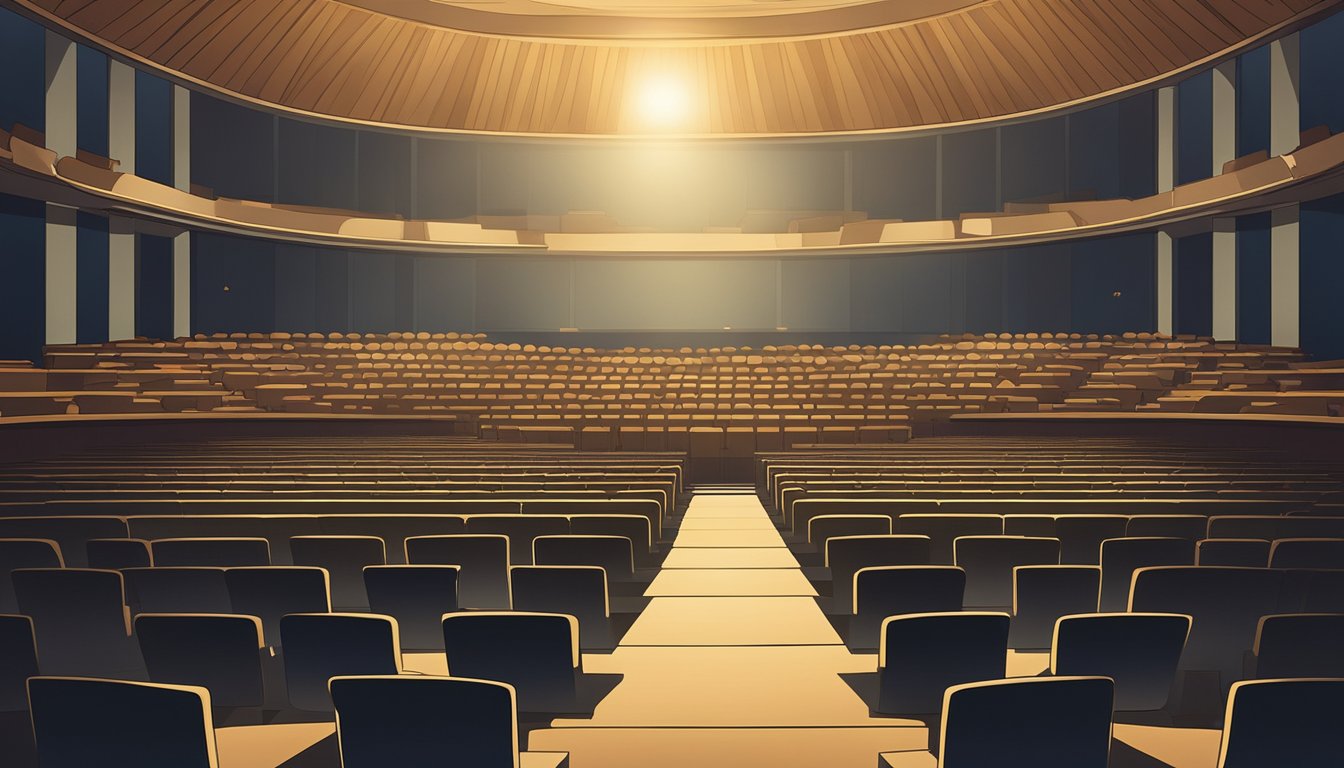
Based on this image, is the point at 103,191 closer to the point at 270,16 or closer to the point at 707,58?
the point at 270,16

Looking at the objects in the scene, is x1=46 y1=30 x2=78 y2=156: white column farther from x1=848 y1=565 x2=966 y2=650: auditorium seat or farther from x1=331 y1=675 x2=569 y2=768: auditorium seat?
x1=331 y1=675 x2=569 y2=768: auditorium seat

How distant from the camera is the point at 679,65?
24.9 metres

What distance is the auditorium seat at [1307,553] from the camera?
4.05 metres

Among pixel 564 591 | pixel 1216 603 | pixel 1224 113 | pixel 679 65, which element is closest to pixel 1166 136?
pixel 1224 113

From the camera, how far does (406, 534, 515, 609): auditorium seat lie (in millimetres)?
4207

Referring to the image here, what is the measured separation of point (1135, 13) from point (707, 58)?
9699 mm

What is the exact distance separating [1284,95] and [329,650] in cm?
2122

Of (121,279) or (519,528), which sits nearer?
(519,528)

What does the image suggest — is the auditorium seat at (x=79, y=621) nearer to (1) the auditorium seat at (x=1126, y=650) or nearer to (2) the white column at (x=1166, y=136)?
(1) the auditorium seat at (x=1126, y=650)

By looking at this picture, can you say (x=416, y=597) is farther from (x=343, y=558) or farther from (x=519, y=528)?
(x=519, y=528)

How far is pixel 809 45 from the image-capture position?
24.1 m

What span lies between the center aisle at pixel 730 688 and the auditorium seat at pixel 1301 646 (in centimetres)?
101

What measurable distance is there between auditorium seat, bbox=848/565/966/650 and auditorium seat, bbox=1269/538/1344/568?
1.47 m

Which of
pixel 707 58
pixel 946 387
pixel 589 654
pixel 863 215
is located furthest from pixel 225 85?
pixel 589 654
